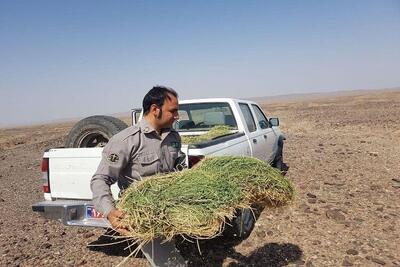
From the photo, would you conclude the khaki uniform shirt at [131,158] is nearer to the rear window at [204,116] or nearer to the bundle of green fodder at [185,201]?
the bundle of green fodder at [185,201]

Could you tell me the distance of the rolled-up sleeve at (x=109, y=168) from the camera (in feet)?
9.30

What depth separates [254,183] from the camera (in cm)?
338

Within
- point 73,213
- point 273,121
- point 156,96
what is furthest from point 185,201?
point 273,121

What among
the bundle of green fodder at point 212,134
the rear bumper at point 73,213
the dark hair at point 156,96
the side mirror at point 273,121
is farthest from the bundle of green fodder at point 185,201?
the side mirror at point 273,121

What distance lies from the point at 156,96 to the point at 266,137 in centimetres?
476

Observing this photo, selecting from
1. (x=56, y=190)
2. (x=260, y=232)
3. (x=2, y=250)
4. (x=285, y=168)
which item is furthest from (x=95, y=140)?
(x=285, y=168)

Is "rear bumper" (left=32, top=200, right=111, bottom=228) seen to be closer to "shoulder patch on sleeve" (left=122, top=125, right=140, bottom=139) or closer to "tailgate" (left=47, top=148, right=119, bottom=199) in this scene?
"tailgate" (left=47, top=148, right=119, bottom=199)

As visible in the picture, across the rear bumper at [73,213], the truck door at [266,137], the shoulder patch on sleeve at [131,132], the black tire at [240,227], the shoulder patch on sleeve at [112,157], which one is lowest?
the black tire at [240,227]

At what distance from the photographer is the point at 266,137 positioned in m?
7.57

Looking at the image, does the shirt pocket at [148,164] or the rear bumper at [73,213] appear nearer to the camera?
the shirt pocket at [148,164]

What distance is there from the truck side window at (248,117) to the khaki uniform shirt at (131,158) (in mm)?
3683

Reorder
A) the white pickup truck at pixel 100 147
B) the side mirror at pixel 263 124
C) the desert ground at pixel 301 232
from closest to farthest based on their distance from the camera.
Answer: the white pickup truck at pixel 100 147 → the desert ground at pixel 301 232 → the side mirror at pixel 263 124

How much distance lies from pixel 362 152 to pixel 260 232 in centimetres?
794

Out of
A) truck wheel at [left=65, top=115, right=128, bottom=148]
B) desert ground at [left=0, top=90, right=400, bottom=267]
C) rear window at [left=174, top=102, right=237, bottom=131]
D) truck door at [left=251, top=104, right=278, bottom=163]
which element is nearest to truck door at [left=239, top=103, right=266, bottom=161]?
truck door at [left=251, top=104, right=278, bottom=163]
